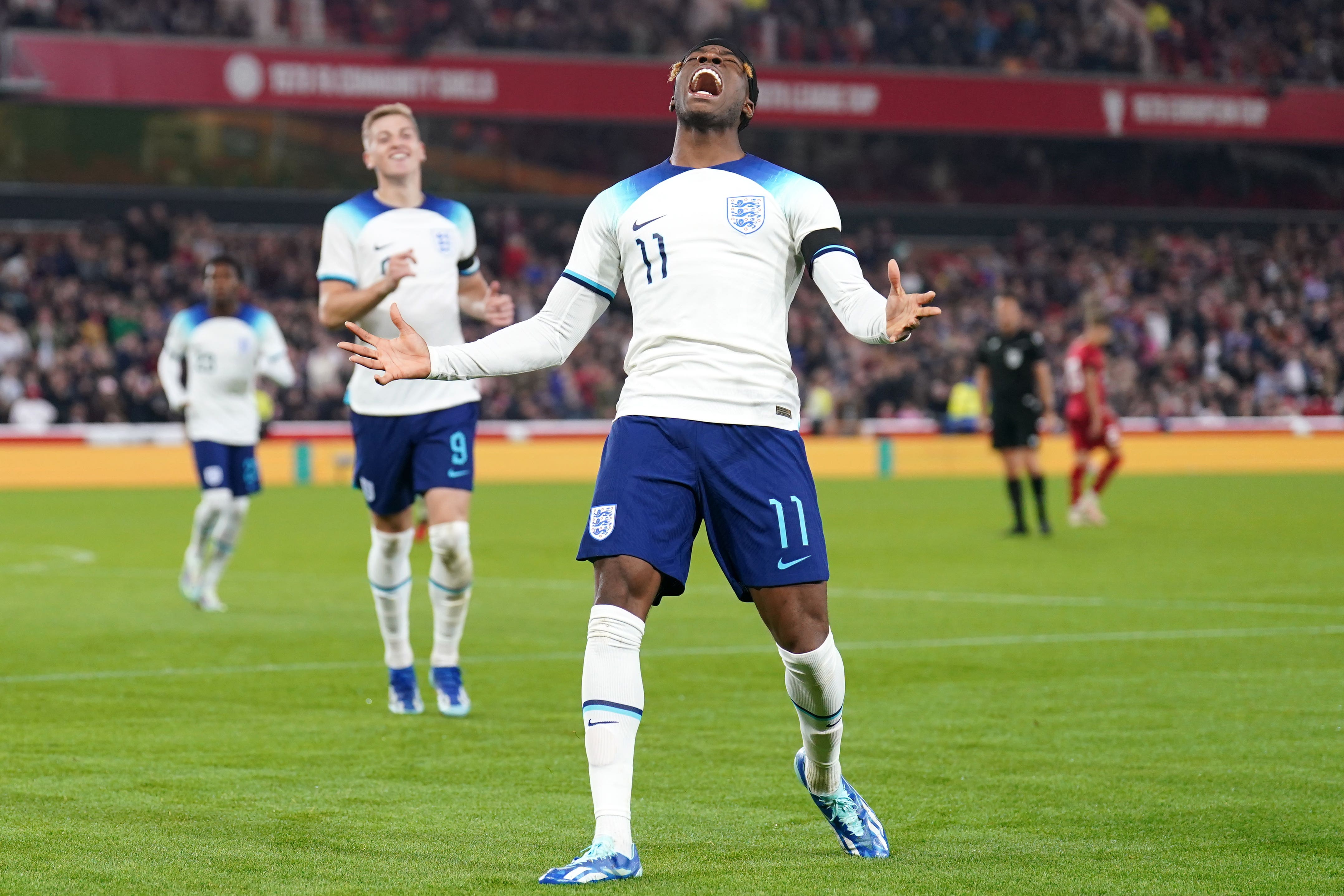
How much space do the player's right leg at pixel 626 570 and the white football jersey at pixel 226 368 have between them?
801 centimetres

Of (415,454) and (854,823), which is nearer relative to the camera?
(854,823)

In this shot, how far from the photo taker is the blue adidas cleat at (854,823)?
5184 mm

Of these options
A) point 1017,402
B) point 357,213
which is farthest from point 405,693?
point 1017,402

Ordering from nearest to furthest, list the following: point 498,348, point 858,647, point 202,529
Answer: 1. point 498,348
2. point 858,647
3. point 202,529

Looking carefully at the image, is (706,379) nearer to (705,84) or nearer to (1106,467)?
(705,84)

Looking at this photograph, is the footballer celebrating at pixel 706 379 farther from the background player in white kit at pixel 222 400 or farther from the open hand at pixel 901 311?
the background player in white kit at pixel 222 400

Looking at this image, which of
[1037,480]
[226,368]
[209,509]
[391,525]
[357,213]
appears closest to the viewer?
[391,525]

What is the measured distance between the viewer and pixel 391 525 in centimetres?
841

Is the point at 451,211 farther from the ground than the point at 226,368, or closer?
farther from the ground

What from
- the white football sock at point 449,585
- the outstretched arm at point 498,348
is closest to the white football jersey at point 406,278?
the white football sock at point 449,585

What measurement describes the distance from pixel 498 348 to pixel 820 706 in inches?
54.7

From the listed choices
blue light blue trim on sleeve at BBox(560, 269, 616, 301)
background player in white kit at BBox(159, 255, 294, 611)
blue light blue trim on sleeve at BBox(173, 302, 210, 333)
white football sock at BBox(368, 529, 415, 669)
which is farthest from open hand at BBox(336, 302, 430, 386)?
blue light blue trim on sleeve at BBox(173, 302, 210, 333)

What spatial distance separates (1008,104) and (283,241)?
53.8 feet

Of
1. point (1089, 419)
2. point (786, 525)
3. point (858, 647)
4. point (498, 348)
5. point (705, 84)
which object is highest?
point (705, 84)
